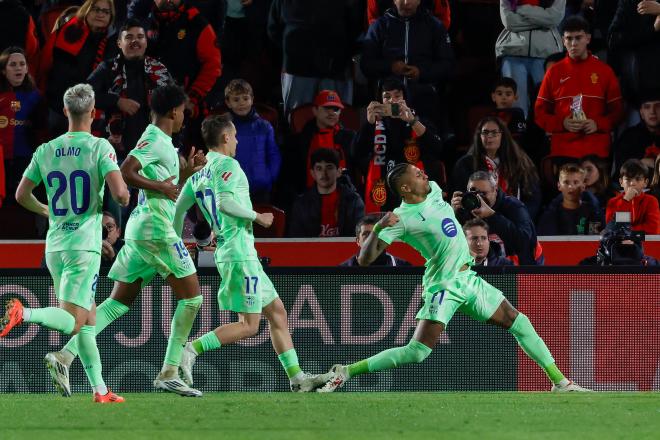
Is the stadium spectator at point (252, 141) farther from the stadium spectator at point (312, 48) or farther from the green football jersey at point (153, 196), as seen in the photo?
the green football jersey at point (153, 196)

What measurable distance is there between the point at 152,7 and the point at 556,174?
169 inches

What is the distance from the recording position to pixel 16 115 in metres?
13.6

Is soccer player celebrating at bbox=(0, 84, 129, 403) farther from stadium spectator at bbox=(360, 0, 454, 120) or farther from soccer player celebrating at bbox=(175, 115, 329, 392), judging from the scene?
stadium spectator at bbox=(360, 0, 454, 120)

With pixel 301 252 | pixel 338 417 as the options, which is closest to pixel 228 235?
pixel 338 417

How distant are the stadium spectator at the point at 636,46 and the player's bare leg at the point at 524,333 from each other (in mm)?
4482

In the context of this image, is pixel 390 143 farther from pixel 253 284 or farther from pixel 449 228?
pixel 253 284

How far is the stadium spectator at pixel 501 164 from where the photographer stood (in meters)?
12.7

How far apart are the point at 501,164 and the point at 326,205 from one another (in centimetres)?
160

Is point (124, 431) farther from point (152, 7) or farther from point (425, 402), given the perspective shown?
point (152, 7)

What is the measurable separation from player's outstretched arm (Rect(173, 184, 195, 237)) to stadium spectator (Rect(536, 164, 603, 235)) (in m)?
3.77

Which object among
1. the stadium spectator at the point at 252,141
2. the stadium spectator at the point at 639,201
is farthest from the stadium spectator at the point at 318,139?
the stadium spectator at the point at 639,201

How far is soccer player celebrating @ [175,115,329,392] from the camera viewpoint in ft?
31.9

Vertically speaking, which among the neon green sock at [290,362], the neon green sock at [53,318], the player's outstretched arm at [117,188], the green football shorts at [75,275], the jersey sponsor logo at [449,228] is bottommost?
the neon green sock at [290,362]

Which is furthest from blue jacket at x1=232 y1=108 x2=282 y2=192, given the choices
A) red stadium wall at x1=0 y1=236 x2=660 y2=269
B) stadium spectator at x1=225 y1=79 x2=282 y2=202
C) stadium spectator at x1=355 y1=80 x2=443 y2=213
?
red stadium wall at x1=0 y1=236 x2=660 y2=269
